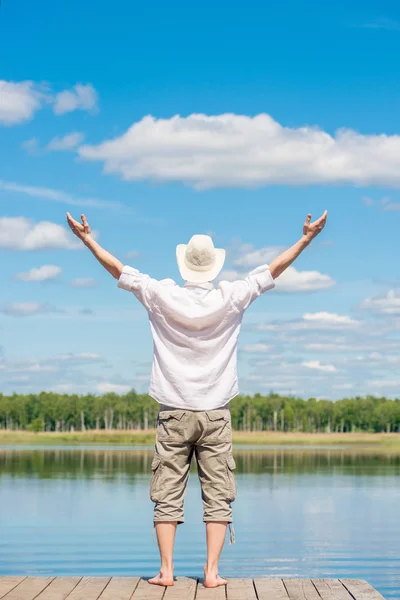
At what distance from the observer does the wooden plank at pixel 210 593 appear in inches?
237

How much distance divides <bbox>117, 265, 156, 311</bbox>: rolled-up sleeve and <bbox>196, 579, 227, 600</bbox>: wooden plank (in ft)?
6.23

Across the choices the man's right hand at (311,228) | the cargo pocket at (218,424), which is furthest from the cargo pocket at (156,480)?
the man's right hand at (311,228)

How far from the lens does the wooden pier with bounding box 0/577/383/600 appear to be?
6070 mm

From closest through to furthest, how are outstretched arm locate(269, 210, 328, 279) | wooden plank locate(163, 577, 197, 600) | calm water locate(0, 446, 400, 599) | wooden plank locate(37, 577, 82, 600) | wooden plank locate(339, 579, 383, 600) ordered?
wooden plank locate(163, 577, 197, 600)
wooden plank locate(37, 577, 82, 600)
wooden plank locate(339, 579, 383, 600)
outstretched arm locate(269, 210, 328, 279)
calm water locate(0, 446, 400, 599)

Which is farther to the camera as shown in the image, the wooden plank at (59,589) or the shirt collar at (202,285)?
the shirt collar at (202,285)

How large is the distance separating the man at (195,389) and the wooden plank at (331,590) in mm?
694

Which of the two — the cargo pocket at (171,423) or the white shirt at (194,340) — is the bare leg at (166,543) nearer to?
the cargo pocket at (171,423)

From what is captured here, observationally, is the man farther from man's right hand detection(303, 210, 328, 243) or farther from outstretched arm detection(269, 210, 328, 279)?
man's right hand detection(303, 210, 328, 243)

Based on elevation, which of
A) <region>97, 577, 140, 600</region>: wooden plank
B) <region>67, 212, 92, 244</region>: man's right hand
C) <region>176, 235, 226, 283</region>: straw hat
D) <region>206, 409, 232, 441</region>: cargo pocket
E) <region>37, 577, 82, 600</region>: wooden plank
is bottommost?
<region>37, 577, 82, 600</region>: wooden plank

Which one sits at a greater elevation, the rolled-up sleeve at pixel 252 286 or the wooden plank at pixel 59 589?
the rolled-up sleeve at pixel 252 286

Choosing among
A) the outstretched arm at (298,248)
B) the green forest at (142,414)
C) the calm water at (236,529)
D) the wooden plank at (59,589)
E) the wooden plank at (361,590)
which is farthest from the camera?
the green forest at (142,414)

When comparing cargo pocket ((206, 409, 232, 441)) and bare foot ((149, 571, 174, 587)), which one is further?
bare foot ((149, 571, 174, 587))

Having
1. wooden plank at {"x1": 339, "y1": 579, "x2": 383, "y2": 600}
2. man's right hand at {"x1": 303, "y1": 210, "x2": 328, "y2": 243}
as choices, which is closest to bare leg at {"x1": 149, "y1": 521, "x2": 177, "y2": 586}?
wooden plank at {"x1": 339, "y1": 579, "x2": 383, "y2": 600}

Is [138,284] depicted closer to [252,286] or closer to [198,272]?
[198,272]
